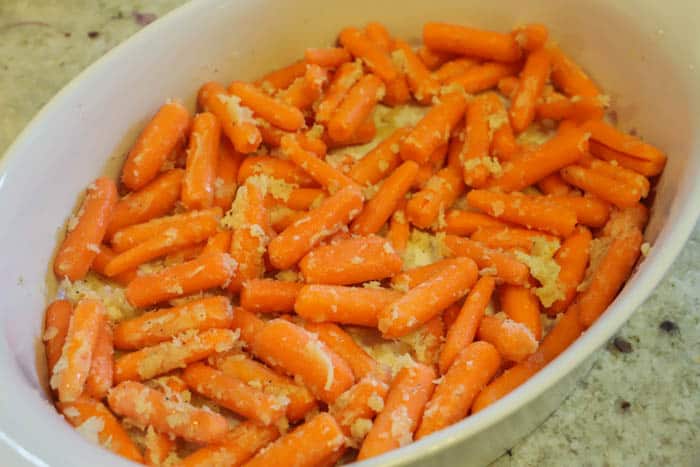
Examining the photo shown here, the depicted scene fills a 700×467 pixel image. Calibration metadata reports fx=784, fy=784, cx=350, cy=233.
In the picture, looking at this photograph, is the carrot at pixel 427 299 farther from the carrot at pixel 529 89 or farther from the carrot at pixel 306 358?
the carrot at pixel 529 89

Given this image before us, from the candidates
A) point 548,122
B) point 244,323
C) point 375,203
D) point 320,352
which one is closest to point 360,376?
point 320,352

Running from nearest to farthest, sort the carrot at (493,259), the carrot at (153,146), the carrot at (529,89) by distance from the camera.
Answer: the carrot at (493,259) < the carrot at (153,146) < the carrot at (529,89)

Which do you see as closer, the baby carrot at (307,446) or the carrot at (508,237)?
the baby carrot at (307,446)

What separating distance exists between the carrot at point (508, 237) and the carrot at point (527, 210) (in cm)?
1

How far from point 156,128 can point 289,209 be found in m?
0.24

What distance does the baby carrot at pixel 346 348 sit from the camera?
104 cm

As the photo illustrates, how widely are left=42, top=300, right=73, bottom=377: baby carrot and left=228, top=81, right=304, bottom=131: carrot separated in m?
0.44

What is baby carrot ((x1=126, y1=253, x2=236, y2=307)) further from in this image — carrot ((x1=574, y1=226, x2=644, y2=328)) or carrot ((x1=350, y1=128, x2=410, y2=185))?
carrot ((x1=574, y1=226, x2=644, y2=328))

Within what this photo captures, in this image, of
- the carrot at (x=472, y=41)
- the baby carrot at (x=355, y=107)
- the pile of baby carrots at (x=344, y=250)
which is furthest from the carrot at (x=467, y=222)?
the carrot at (x=472, y=41)

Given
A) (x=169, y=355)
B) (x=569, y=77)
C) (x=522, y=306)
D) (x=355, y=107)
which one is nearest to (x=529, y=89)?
(x=569, y=77)

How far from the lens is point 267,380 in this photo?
1.02 metres

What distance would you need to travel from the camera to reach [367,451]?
0.90 meters

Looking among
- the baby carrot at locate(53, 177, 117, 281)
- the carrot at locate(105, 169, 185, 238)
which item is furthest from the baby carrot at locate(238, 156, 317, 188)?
the baby carrot at locate(53, 177, 117, 281)

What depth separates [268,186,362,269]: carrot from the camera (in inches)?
44.8
